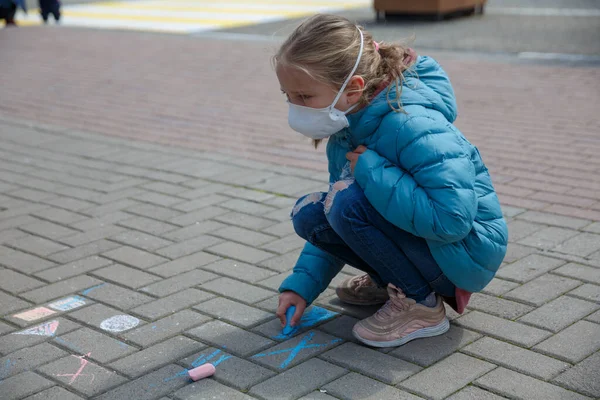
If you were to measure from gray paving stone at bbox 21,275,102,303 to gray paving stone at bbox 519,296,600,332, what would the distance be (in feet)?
5.78

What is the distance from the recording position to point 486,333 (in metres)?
2.91

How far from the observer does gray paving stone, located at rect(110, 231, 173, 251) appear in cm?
391

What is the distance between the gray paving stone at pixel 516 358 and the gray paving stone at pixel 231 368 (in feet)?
2.32

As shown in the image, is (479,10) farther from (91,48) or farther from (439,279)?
(439,279)

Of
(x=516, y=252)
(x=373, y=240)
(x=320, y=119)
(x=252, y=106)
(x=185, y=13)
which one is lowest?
(x=185, y=13)

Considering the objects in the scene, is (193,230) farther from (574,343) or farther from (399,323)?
(574,343)

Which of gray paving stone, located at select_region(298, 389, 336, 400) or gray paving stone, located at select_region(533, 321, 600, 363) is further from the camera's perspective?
gray paving stone, located at select_region(533, 321, 600, 363)

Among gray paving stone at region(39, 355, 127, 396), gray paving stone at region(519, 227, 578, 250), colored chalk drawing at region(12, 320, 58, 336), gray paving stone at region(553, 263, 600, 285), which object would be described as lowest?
gray paving stone at region(519, 227, 578, 250)

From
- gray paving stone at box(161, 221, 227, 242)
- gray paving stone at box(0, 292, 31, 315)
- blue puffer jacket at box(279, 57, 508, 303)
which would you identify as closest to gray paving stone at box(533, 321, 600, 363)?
blue puffer jacket at box(279, 57, 508, 303)

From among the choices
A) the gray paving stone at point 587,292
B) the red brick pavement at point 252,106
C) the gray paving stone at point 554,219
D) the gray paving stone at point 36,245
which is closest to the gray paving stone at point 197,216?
the gray paving stone at point 36,245

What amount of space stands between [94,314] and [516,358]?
5.12 ft

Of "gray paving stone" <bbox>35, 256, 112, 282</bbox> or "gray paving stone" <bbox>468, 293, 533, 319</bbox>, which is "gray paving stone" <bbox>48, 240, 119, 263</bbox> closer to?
"gray paving stone" <bbox>35, 256, 112, 282</bbox>

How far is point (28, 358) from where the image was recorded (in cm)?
282

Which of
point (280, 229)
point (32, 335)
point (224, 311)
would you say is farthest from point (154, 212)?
point (32, 335)
